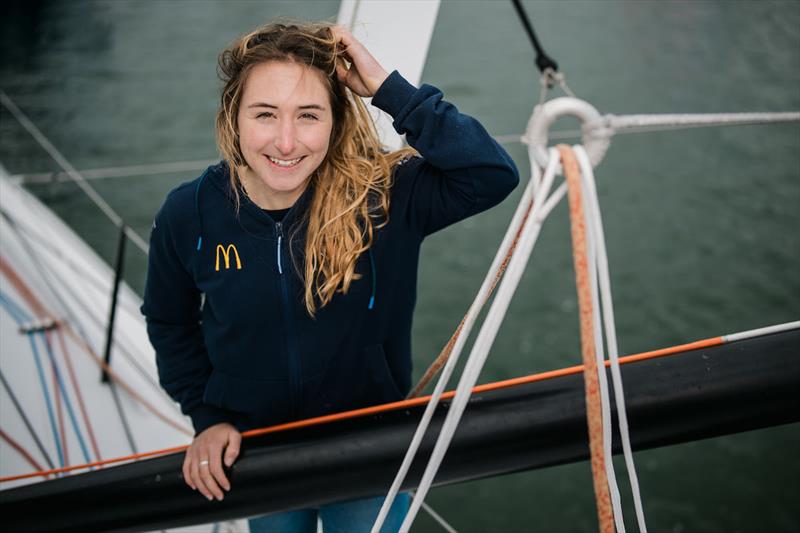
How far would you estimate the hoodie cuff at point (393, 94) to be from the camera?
1080 mm

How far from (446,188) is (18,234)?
Answer: 6.70ft

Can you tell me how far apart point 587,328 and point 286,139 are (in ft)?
1.72

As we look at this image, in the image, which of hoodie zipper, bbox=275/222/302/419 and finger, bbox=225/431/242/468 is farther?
hoodie zipper, bbox=275/222/302/419

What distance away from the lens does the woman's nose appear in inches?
42.1

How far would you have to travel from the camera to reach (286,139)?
1069 mm

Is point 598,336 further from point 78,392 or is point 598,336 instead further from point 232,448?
point 78,392

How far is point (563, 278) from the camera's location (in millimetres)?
5406

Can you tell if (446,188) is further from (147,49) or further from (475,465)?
(147,49)

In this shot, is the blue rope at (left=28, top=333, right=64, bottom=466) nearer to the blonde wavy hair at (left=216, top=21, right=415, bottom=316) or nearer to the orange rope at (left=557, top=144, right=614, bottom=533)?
the blonde wavy hair at (left=216, top=21, right=415, bottom=316)

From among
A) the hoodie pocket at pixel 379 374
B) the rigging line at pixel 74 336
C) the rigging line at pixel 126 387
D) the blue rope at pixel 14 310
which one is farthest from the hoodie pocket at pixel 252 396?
the blue rope at pixel 14 310

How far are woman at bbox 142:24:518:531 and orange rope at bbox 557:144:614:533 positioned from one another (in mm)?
320

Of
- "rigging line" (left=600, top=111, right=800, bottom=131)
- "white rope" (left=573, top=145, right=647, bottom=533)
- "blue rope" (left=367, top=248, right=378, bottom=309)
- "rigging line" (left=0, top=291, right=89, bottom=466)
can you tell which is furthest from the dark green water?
"rigging line" (left=600, top=111, right=800, bottom=131)

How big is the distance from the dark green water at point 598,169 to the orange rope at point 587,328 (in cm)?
176

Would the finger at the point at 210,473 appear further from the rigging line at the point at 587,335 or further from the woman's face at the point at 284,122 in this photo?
the rigging line at the point at 587,335
